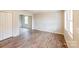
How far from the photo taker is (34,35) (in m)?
2.05
